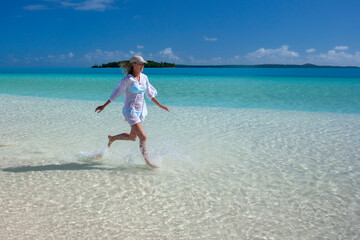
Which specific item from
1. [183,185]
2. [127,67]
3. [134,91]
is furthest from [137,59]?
Answer: [183,185]

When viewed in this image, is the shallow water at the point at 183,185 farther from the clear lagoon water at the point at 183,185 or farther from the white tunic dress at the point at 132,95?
the white tunic dress at the point at 132,95

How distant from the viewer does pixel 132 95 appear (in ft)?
14.6

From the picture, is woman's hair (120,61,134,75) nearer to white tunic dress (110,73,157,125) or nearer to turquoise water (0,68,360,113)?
white tunic dress (110,73,157,125)

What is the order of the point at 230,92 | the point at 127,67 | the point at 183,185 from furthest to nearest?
the point at 230,92 → the point at 127,67 → the point at 183,185

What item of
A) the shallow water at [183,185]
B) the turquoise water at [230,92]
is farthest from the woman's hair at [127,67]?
the turquoise water at [230,92]

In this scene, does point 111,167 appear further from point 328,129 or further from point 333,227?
point 328,129

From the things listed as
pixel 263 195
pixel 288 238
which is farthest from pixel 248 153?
pixel 288 238

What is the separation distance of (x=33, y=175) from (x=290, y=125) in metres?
6.63

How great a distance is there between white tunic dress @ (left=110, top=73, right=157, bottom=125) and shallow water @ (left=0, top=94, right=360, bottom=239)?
0.84m

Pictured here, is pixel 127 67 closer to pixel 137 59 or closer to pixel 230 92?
pixel 137 59

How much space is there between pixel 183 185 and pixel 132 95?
142 cm

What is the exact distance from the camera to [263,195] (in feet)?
12.8

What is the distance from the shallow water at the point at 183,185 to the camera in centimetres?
310

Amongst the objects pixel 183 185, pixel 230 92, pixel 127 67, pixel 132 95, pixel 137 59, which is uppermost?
pixel 137 59
